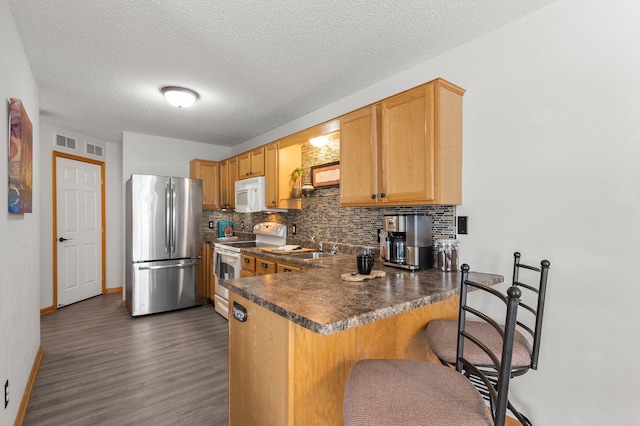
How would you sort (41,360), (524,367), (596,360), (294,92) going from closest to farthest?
(524,367)
(596,360)
(41,360)
(294,92)

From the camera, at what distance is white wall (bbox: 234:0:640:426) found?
1.54 m

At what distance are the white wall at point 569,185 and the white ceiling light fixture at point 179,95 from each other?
2455 millimetres

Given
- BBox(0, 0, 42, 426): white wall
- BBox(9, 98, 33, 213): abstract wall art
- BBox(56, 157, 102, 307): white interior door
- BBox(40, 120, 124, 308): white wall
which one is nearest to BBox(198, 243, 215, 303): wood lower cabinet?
BBox(40, 120, 124, 308): white wall

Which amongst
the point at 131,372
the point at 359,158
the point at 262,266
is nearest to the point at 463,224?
the point at 359,158

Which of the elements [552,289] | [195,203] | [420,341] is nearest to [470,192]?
[552,289]

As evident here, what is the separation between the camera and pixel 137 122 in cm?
407

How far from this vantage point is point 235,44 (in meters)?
2.20

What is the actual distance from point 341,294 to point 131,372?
2133mm

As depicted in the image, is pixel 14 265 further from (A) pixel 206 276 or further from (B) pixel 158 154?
(B) pixel 158 154

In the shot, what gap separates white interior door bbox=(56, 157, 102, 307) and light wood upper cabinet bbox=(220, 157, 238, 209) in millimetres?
2009

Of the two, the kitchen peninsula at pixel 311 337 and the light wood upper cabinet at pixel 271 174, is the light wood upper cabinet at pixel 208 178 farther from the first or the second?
the kitchen peninsula at pixel 311 337

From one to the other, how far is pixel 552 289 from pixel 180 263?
4.06m

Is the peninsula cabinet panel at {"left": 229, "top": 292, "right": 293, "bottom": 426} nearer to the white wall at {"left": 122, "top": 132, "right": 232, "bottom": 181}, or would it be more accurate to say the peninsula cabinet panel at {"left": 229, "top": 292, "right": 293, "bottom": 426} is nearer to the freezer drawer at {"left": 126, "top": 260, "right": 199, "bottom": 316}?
the freezer drawer at {"left": 126, "top": 260, "right": 199, "bottom": 316}

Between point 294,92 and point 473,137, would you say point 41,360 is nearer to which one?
point 294,92
